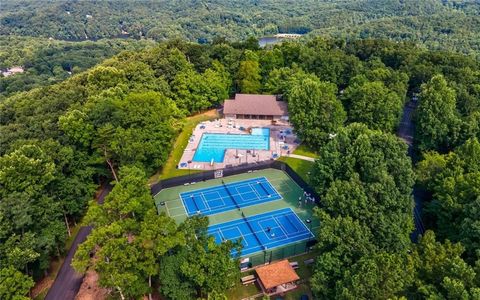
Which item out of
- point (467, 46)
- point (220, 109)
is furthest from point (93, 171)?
point (467, 46)

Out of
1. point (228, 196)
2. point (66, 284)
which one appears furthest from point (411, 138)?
point (66, 284)

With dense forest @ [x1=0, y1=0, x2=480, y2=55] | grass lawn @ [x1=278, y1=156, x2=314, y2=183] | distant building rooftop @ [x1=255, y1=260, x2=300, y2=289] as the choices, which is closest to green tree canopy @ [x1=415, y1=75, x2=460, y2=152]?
grass lawn @ [x1=278, y1=156, x2=314, y2=183]

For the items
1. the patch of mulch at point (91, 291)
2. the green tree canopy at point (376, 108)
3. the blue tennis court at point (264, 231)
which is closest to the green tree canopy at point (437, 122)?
the green tree canopy at point (376, 108)

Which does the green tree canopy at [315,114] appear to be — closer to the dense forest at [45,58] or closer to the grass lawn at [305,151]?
the grass lawn at [305,151]

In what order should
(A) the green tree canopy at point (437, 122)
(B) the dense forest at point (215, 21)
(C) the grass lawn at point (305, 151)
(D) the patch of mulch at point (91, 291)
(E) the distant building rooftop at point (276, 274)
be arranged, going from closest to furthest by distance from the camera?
(E) the distant building rooftop at point (276, 274)
(D) the patch of mulch at point (91, 291)
(A) the green tree canopy at point (437, 122)
(C) the grass lawn at point (305, 151)
(B) the dense forest at point (215, 21)

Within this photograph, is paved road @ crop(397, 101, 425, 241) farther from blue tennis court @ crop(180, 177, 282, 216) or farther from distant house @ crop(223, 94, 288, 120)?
distant house @ crop(223, 94, 288, 120)
